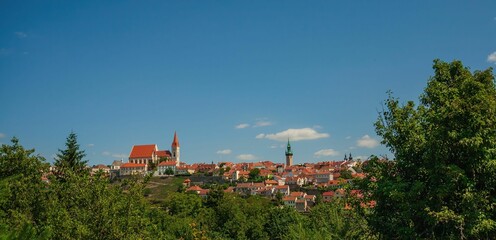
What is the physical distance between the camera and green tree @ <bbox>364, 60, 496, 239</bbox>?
10.5 metres

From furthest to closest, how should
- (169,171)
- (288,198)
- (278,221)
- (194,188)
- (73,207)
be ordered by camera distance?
(169,171)
(194,188)
(288,198)
(278,221)
(73,207)

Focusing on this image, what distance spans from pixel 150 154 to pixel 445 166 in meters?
162

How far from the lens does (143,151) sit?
6590 inches

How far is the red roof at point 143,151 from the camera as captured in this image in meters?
166

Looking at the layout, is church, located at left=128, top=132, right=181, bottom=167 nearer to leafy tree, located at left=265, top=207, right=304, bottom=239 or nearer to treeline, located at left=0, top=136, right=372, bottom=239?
leafy tree, located at left=265, top=207, right=304, bottom=239

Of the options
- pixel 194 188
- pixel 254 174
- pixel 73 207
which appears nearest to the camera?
pixel 73 207

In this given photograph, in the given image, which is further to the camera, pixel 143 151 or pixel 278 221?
pixel 143 151

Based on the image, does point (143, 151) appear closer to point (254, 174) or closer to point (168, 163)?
point (168, 163)

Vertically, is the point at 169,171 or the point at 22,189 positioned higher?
the point at 169,171

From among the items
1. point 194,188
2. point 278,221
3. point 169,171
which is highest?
point 169,171

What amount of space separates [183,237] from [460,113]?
37157mm

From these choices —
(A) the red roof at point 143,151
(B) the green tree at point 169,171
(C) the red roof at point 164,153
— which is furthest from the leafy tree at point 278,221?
(A) the red roof at point 143,151

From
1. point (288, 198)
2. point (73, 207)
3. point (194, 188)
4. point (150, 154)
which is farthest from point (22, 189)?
point (150, 154)

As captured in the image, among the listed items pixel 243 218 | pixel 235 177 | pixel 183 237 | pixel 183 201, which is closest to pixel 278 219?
pixel 243 218
